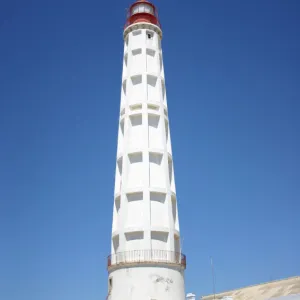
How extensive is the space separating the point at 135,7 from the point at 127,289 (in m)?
29.4

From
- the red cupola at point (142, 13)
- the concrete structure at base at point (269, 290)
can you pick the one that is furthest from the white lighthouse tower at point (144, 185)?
the concrete structure at base at point (269, 290)

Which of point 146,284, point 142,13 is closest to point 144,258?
point 146,284

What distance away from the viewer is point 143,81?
4094cm

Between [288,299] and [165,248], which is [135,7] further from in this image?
[288,299]

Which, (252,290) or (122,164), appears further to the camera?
(252,290)

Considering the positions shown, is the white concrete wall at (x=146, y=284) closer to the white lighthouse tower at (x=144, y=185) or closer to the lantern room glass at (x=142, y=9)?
the white lighthouse tower at (x=144, y=185)

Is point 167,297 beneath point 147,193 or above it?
beneath

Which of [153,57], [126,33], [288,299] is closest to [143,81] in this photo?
[153,57]

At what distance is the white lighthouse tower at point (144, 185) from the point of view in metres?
32.7

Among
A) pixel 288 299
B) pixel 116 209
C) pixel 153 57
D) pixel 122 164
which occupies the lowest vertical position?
pixel 288 299

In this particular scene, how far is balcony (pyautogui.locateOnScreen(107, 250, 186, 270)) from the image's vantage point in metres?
32.8

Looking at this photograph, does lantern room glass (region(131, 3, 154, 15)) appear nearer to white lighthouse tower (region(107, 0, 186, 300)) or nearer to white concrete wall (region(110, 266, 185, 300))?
white lighthouse tower (region(107, 0, 186, 300))

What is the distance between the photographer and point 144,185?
35.8 m

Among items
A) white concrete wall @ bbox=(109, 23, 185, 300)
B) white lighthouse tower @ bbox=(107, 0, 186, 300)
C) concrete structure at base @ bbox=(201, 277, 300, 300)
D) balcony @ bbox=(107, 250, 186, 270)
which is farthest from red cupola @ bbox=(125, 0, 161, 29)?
concrete structure at base @ bbox=(201, 277, 300, 300)
